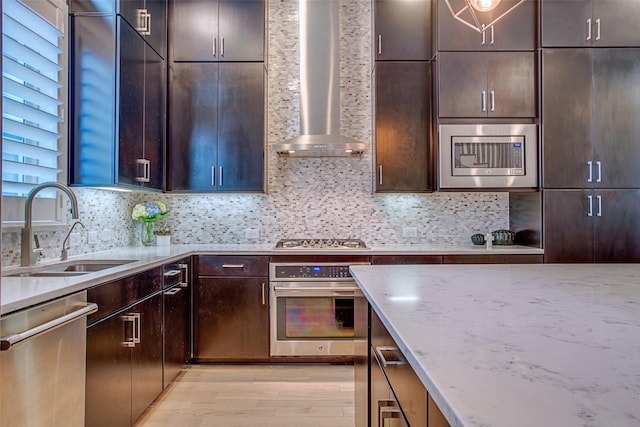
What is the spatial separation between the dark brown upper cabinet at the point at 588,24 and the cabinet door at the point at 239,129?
2.34m

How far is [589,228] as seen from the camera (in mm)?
3068

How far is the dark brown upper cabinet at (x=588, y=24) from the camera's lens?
120 inches

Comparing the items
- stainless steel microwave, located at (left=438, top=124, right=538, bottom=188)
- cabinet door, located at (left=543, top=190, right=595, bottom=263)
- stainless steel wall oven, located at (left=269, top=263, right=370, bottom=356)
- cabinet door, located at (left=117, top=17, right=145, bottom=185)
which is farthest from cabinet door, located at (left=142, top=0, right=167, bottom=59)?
cabinet door, located at (left=543, top=190, right=595, bottom=263)

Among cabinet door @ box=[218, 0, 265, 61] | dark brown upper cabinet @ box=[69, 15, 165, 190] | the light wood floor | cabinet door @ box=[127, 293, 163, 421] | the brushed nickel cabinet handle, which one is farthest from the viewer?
cabinet door @ box=[218, 0, 265, 61]

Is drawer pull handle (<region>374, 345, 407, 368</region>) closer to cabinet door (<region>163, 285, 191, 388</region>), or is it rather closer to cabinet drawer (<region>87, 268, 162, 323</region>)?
cabinet drawer (<region>87, 268, 162, 323</region>)

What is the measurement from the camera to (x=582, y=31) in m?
3.07

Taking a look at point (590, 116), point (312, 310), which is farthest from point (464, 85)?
point (312, 310)

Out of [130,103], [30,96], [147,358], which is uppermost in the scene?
[130,103]

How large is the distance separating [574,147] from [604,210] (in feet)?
1.79

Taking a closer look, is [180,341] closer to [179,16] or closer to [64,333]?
[64,333]

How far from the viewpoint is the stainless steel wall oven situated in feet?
9.82

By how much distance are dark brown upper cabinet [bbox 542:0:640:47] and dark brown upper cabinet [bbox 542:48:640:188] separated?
8 centimetres

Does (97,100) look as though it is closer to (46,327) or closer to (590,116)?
(46,327)

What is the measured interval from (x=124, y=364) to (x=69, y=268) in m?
0.69
